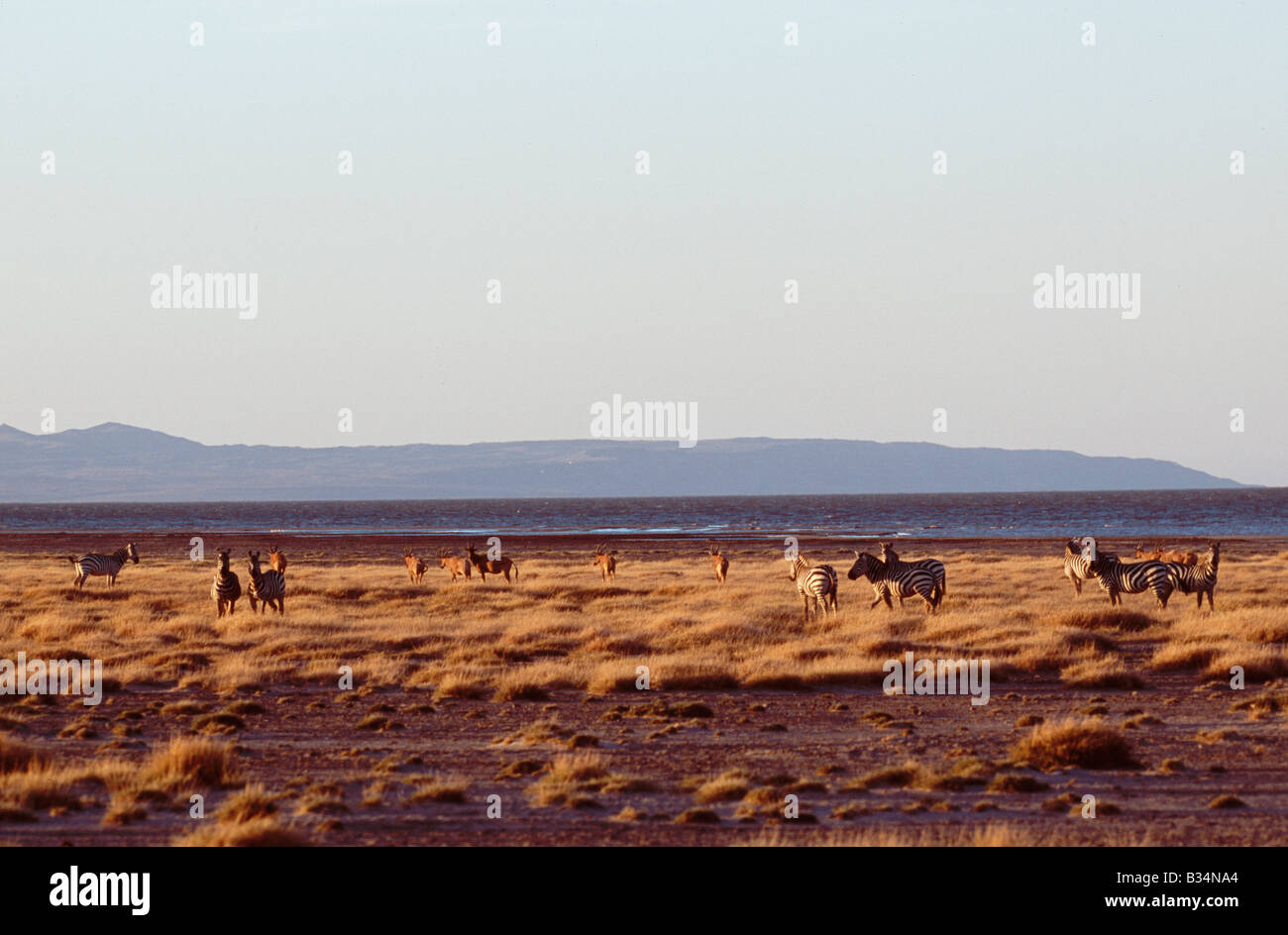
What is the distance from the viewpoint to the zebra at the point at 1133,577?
2980 cm

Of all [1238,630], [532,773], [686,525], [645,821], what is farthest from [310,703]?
[686,525]

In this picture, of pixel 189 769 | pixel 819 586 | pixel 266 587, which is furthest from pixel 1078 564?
pixel 189 769

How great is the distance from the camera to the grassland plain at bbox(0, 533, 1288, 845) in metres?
12.0

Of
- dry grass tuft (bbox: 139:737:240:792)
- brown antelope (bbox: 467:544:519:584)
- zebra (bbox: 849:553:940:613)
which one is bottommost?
dry grass tuft (bbox: 139:737:240:792)

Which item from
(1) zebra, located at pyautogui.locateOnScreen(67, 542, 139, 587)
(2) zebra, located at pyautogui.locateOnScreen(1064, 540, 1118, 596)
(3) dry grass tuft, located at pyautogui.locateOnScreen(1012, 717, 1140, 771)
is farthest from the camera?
(1) zebra, located at pyautogui.locateOnScreen(67, 542, 139, 587)

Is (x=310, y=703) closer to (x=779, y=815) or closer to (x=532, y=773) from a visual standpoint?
(x=532, y=773)

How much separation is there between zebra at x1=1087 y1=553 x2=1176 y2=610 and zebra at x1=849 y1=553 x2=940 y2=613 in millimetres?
3642

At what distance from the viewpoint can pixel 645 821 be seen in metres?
12.1

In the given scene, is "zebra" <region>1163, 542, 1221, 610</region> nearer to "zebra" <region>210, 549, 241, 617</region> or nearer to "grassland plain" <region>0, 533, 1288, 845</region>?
"grassland plain" <region>0, 533, 1288, 845</region>

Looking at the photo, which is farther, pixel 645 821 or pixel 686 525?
pixel 686 525

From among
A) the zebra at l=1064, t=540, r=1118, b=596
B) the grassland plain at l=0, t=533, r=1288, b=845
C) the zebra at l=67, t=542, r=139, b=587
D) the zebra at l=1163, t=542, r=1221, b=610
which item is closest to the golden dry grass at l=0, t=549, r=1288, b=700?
the grassland plain at l=0, t=533, r=1288, b=845

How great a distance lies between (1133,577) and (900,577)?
16.1ft

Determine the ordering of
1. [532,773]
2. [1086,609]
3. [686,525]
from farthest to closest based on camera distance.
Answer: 1. [686,525]
2. [1086,609]
3. [532,773]
